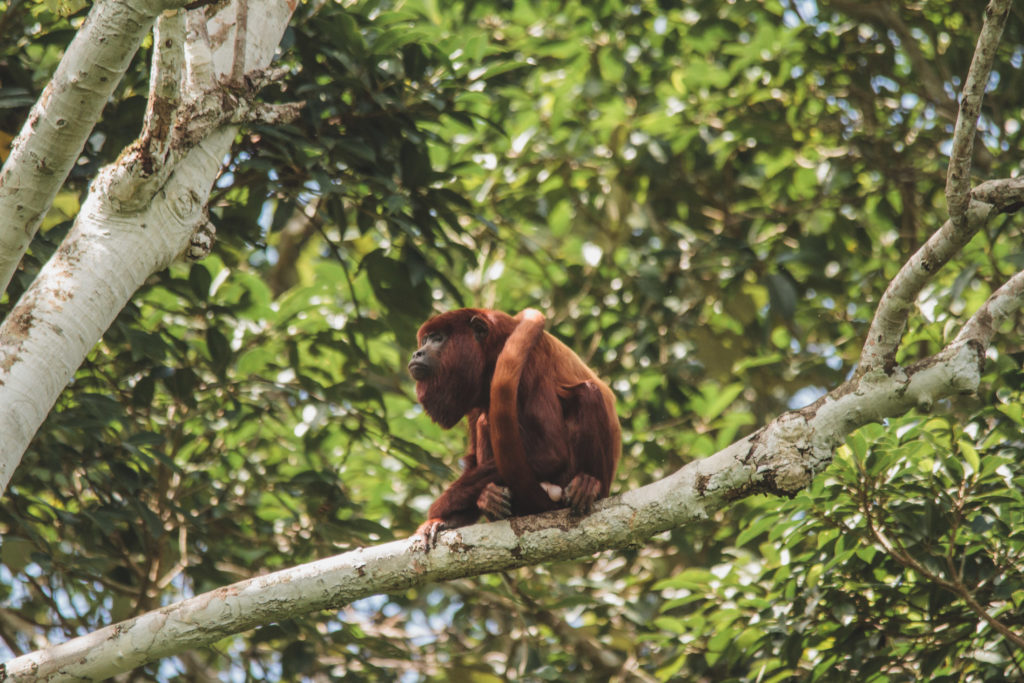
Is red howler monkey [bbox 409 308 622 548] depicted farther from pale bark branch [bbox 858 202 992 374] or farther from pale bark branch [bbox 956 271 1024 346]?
pale bark branch [bbox 956 271 1024 346]

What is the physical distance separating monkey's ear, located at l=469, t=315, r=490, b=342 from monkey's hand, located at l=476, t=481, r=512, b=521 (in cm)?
72

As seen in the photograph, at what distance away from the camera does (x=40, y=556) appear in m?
4.63

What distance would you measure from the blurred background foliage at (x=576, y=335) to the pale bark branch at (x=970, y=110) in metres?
1.20

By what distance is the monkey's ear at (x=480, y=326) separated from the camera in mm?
4160

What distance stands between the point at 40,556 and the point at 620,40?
17.4 ft

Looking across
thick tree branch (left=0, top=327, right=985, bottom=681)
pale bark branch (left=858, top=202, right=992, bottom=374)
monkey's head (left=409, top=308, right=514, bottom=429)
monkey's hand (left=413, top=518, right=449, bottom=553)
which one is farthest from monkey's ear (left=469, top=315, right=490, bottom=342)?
pale bark branch (left=858, top=202, right=992, bottom=374)

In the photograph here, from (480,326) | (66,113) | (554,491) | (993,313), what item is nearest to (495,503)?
(554,491)

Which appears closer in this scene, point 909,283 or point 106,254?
point 909,283

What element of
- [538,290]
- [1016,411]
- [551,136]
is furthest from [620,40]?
[1016,411]

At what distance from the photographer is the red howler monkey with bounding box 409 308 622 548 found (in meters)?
3.63

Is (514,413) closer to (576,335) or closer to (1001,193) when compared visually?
(1001,193)

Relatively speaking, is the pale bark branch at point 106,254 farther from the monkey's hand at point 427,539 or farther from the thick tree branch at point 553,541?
the monkey's hand at point 427,539

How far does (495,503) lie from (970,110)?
205 cm

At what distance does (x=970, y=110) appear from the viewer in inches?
111
